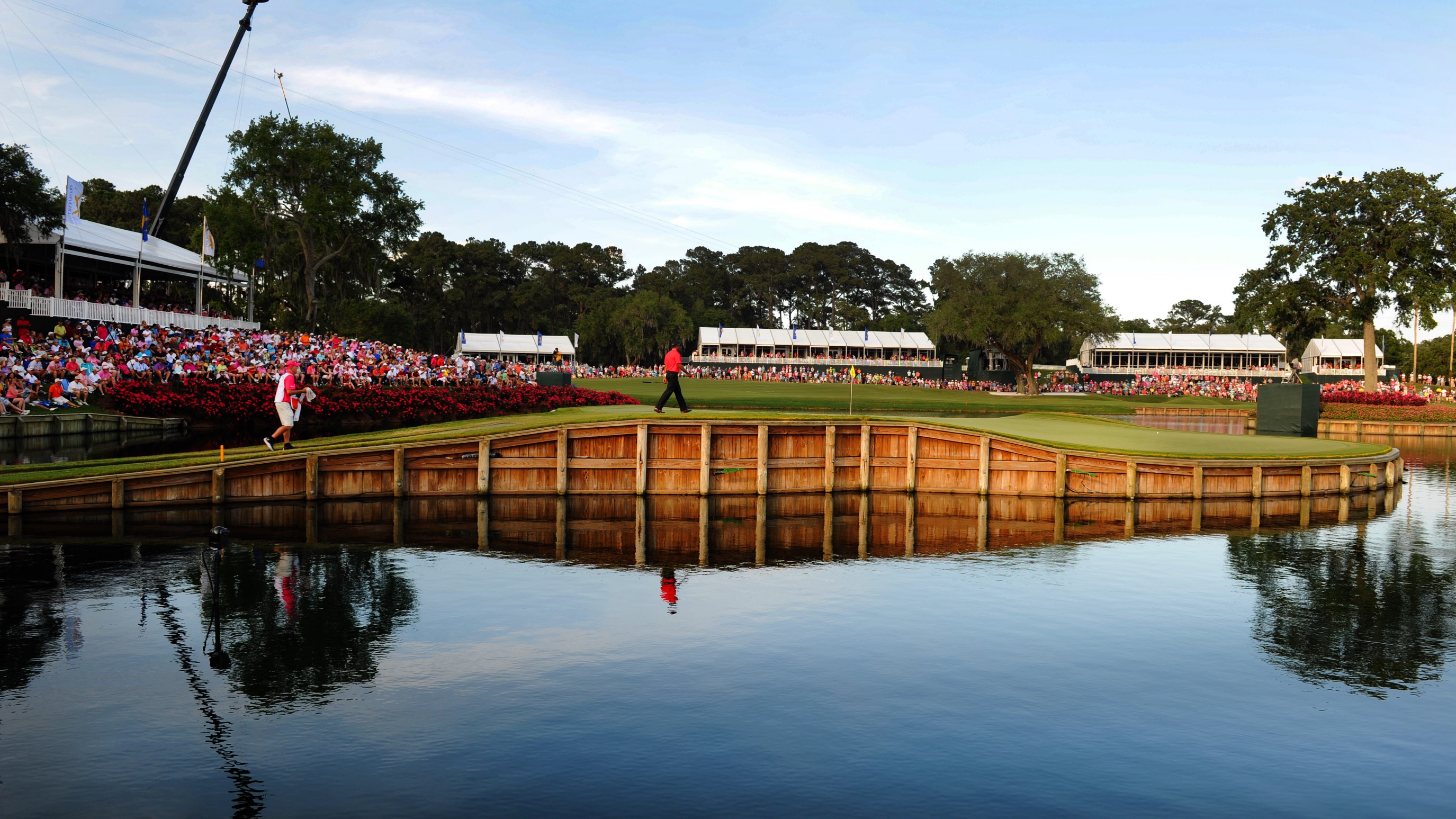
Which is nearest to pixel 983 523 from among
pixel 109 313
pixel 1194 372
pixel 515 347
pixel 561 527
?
pixel 561 527

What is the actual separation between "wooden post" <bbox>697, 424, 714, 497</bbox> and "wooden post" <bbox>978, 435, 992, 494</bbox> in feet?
25.2

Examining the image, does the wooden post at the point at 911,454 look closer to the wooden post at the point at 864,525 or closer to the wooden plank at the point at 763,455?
the wooden post at the point at 864,525

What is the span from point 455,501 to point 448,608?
11.0 m

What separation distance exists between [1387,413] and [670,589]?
60538 millimetres

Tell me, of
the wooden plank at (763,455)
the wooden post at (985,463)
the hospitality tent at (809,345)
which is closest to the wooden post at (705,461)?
the wooden plank at (763,455)

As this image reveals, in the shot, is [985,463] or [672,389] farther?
[672,389]

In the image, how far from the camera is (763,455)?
29.0 metres

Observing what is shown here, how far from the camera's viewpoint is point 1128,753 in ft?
36.1

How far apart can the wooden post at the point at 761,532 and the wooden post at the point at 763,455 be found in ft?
0.88

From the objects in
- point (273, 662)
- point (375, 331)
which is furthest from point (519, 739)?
point (375, 331)

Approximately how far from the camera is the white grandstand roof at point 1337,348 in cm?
11269

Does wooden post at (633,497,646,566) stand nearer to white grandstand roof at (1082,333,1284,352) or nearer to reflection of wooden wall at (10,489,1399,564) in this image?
reflection of wooden wall at (10,489,1399,564)

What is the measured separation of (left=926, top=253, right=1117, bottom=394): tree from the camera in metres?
93.2

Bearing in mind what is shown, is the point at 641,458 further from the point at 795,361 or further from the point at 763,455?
the point at 795,361
